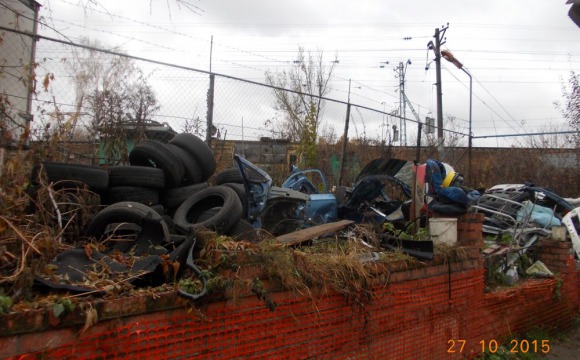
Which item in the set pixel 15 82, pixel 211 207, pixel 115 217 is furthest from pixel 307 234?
pixel 15 82

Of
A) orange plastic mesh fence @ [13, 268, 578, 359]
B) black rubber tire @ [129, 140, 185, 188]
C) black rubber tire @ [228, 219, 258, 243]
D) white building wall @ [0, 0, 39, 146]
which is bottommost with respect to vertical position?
orange plastic mesh fence @ [13, 268, 578, 359]

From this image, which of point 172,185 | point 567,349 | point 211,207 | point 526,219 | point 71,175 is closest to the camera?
point 71,175

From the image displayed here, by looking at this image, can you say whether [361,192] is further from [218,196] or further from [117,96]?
[117,96]

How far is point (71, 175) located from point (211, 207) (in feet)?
4.94

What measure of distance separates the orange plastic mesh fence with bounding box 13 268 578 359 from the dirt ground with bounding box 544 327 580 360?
0.42m

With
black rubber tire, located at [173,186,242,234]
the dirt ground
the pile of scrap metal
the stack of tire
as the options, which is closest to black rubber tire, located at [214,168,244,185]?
the stack of tire

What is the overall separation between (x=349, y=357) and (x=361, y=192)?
3227mm

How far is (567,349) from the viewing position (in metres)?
6.59

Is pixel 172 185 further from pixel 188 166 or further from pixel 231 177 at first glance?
pixel 231 177

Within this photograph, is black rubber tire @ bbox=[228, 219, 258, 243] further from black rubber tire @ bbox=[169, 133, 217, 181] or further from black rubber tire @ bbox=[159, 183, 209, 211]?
black rubber tire @ bbox=[169, 133, 217, 181]

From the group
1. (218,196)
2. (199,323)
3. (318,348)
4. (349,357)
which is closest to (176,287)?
(199,323)

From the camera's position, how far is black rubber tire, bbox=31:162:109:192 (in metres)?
4.43

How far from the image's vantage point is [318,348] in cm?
379

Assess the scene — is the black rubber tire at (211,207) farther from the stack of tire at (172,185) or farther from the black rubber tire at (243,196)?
the black rubber tire at (243,196)
